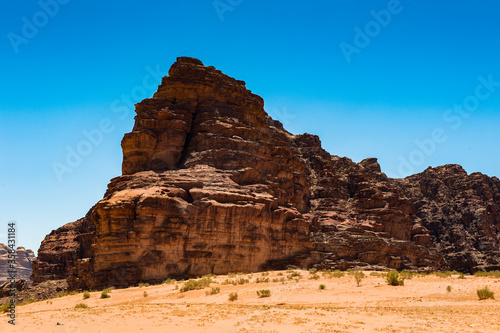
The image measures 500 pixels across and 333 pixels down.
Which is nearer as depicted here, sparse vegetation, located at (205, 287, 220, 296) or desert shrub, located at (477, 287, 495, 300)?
desert shrub, located at (477, 287, 495, 300)

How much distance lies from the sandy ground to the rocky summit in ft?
25.3

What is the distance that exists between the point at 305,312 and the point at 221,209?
20774mm

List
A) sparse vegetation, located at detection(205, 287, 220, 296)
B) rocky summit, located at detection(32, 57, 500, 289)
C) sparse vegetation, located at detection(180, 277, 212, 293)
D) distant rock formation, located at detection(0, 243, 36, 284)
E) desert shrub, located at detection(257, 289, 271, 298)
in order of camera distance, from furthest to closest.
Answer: distant rock formation, located at detection(0, 243, 36, 284) → rocky summit, located at detection(32, 57, 500, 289) → sparse vegetation, located at detection(180, 277, 212, 293) → sparse vegetation, located at detection(205, 287, 220, 296) → desert shrub, located at detection(257, 289, 271, 298)

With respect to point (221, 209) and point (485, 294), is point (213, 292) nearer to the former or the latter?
point (221, 209)

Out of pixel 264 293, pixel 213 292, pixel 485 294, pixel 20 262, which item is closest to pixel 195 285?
pixel 213 292

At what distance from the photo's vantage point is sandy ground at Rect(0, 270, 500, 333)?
1596 cm

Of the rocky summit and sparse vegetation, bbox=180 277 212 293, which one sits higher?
the rocky summit

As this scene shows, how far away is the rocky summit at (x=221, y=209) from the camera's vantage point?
1433 inches

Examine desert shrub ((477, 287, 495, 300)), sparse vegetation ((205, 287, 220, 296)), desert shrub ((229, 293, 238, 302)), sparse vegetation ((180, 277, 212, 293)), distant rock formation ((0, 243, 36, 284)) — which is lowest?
desert shrub ((477, 287, 495, 300))

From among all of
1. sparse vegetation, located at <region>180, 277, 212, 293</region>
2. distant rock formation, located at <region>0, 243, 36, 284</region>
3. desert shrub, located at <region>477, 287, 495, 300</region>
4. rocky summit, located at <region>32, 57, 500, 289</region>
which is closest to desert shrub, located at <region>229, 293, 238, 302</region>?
sparse vegetation, located at <region>180, 277, 212, 293</region>

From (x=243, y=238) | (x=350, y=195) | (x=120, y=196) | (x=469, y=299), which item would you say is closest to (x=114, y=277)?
(x=120, y=196)

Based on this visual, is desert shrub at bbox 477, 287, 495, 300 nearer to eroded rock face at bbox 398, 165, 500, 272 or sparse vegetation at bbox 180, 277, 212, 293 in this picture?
sparse vegetation at bbox 180, 277, 212, 293

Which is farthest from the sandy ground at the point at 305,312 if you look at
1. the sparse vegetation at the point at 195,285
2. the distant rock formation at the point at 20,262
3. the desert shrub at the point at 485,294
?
the distant rock formation at the point at 20,262

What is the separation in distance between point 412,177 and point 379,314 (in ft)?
284
